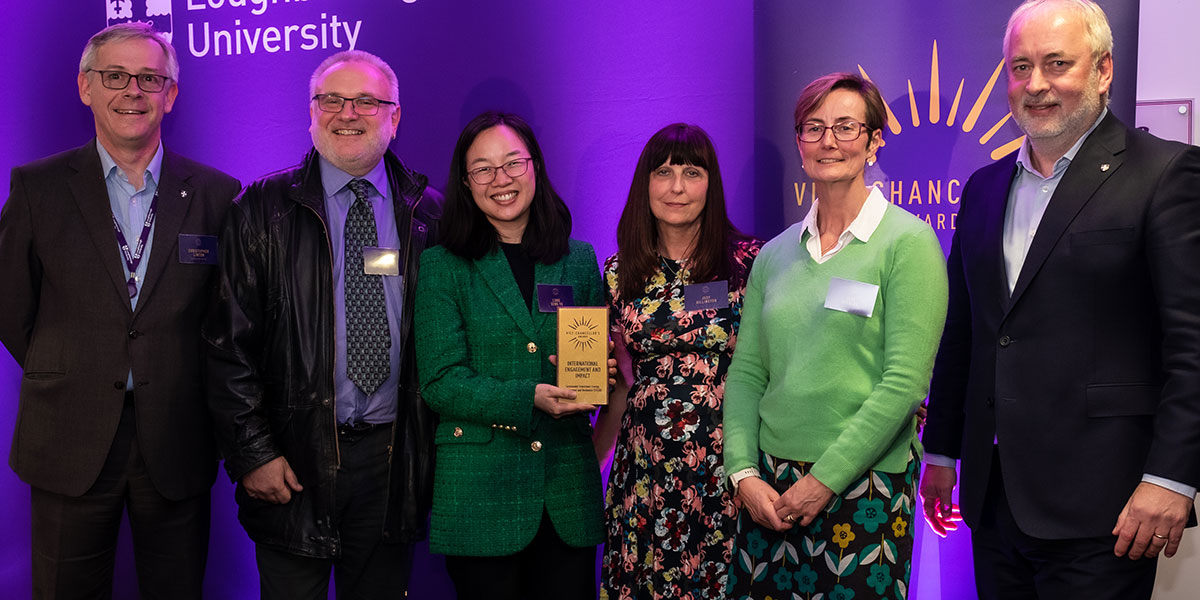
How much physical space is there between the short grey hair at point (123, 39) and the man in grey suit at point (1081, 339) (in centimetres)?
291

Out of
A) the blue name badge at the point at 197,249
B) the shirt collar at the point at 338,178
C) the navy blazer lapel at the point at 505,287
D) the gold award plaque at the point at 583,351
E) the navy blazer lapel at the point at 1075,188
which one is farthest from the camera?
the blue name badge at the point at 197,249

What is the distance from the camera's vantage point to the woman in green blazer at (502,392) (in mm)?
2658

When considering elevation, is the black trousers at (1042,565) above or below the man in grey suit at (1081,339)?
below

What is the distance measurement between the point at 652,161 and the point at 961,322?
3.40 feet

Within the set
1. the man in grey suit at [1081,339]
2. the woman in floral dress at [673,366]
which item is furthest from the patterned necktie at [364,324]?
the man in grey suit at [1081,339]

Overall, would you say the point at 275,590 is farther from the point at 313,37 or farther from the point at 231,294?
the point at 313,37

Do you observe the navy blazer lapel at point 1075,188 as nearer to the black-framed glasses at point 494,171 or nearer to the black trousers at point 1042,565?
the black trousers at point 1042,565

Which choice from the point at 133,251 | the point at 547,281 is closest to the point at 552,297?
the point at 547,281

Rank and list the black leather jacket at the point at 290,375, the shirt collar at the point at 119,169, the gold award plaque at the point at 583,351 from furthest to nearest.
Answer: the shirt collar at the point at 119,169, the black leather jacket at the point at 290,375, the gold award plaque at the point at 583,351

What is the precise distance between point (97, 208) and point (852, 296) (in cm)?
262

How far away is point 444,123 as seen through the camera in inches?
155

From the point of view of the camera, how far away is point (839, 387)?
93.2 inches

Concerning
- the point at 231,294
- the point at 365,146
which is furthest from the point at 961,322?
the point at 231,294

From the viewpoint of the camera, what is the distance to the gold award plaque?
2609mm
